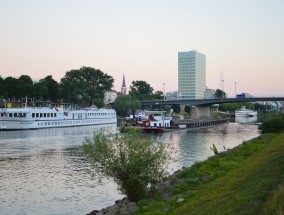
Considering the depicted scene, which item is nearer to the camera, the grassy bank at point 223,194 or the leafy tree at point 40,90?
the grassy bank at point 223,194

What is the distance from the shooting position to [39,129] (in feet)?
298

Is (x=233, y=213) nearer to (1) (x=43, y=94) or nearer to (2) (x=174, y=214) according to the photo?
(2) (x=174, y=214)

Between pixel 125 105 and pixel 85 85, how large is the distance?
62.6 ft

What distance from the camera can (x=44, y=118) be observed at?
9512 cm

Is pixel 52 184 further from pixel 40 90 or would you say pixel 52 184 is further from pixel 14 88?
pixel 40 90

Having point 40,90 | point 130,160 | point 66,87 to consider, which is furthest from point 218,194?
A: point 66,87

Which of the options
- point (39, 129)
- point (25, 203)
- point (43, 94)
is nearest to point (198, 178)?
point (25, 203)

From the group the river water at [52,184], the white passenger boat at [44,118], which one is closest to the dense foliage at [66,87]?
the white passenger boat at [44,118]

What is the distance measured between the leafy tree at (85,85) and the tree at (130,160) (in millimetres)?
125961

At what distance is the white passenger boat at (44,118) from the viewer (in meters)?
88.8

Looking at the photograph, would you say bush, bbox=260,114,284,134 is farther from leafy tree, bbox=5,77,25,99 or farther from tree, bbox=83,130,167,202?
leafy tree, bbox=5,77,25,99

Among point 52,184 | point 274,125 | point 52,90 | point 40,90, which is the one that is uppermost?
point 52,90

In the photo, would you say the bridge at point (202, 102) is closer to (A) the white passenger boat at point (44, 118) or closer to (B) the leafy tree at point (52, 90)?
(A) the white passenger boat at point (44, 118)

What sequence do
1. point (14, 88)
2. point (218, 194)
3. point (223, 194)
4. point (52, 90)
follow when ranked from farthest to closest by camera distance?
point (52, 90) < point (14, 88) < point (218, 194) < point (223, 194)
